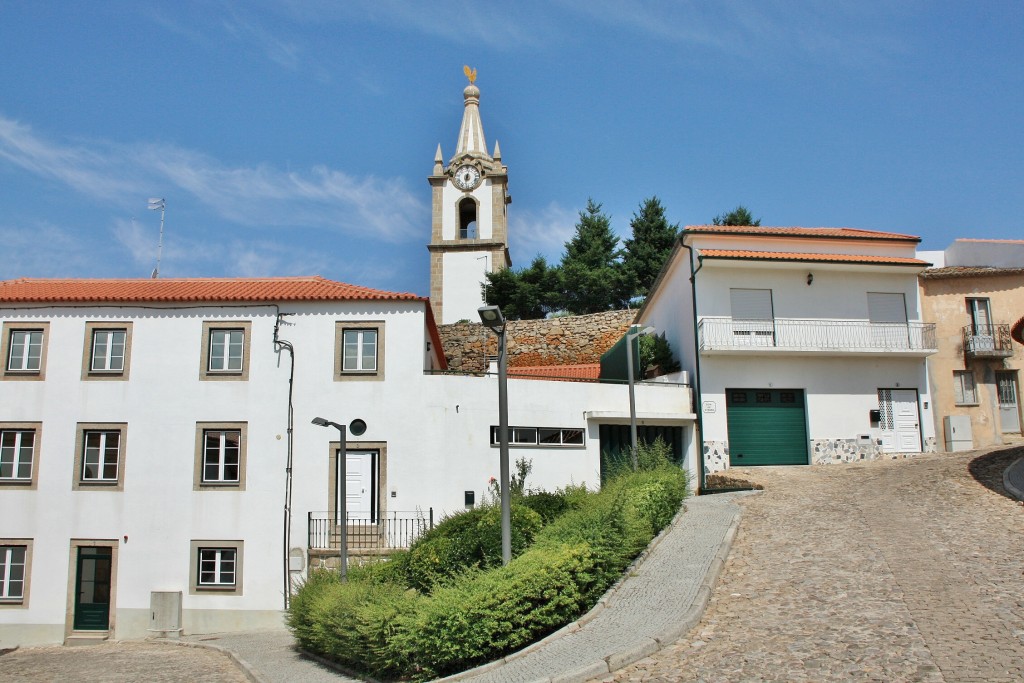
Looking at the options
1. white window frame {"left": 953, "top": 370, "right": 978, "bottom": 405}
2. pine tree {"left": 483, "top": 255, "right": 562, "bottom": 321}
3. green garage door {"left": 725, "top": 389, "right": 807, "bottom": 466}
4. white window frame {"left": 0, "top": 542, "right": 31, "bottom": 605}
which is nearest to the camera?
white window frame {"left": 0, "top": 542, "right": 31, "bottom": 605}

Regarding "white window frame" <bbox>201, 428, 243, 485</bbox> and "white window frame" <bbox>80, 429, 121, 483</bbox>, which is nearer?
"white window frame" <bbox>201, 428, 243, 485</bbox>

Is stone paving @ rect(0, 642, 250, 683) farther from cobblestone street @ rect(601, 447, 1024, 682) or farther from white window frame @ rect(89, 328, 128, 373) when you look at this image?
cobblestone street @ rect(601, 447, 1024, 682)

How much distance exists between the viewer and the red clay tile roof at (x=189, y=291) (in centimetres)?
2114

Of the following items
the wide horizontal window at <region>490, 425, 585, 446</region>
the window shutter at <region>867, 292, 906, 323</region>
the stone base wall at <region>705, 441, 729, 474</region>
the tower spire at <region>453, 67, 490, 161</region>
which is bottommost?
the stone base wall at <region>705, 441, 729, 474</region>

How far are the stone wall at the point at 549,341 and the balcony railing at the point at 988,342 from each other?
42.9ft

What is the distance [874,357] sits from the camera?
24.4m

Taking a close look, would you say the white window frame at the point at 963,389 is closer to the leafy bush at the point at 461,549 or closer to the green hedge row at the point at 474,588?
the green hedge row at the point at 474,588

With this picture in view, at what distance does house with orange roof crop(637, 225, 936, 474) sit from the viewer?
77.5 ft

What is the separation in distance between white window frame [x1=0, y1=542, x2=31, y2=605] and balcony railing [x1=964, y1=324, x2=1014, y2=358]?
27.1 m

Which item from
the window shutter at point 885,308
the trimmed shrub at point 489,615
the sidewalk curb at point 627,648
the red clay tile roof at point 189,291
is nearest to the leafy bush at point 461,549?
the trimmed shrub at point 489,615

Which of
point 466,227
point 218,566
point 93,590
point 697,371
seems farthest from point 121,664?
point 466,227

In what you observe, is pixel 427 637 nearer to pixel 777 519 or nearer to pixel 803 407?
pixel 777 519

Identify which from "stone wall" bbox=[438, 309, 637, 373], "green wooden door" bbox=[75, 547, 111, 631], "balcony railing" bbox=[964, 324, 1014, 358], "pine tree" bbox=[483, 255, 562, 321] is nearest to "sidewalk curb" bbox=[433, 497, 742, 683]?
"green wooden door" bbox=[75, 547, 111, 631]

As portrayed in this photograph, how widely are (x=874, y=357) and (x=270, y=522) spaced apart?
17231mm
